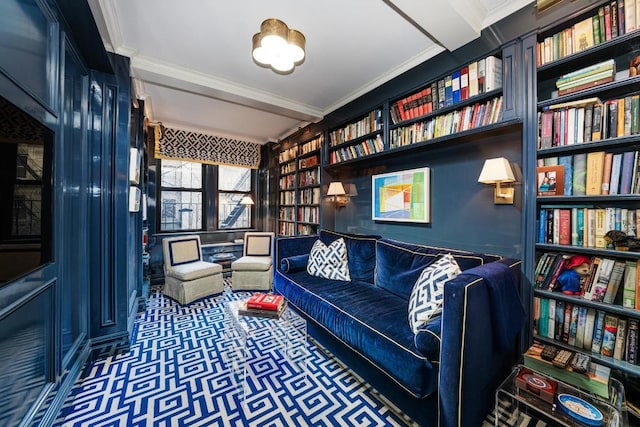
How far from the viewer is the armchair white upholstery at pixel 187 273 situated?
3.09 m

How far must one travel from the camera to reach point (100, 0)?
158 cm

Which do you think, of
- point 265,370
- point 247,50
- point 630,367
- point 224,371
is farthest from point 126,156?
point 630,367

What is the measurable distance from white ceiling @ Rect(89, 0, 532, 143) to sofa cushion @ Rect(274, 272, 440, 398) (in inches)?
79.3

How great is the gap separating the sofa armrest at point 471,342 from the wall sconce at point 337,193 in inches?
80.2

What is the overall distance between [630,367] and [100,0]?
371 cm

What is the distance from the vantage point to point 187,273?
307 centimetres

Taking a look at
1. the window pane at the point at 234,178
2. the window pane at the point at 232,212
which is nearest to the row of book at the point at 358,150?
the window pane at the point at 234,178

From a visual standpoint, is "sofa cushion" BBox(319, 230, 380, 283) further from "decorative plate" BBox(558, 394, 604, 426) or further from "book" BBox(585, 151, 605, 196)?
"book" BBox(585, 151, 605, 196)

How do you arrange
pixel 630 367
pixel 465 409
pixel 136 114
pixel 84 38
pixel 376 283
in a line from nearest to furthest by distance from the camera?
pixel 465 409
pixel 630 367
pixel 84 38
pixel 376 283
pixel 136 114

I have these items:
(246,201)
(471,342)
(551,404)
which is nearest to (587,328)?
(551,404)

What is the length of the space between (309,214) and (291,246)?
3.21ft

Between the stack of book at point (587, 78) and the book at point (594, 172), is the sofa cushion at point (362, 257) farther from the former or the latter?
the stack of book at point (587, 78)

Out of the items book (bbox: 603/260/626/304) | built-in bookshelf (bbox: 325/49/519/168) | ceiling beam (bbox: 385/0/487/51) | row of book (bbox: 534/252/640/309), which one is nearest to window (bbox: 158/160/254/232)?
built-in bookshelf (bbox: 325/49/519/168)

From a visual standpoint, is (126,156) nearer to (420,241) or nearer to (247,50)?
(247,50)
